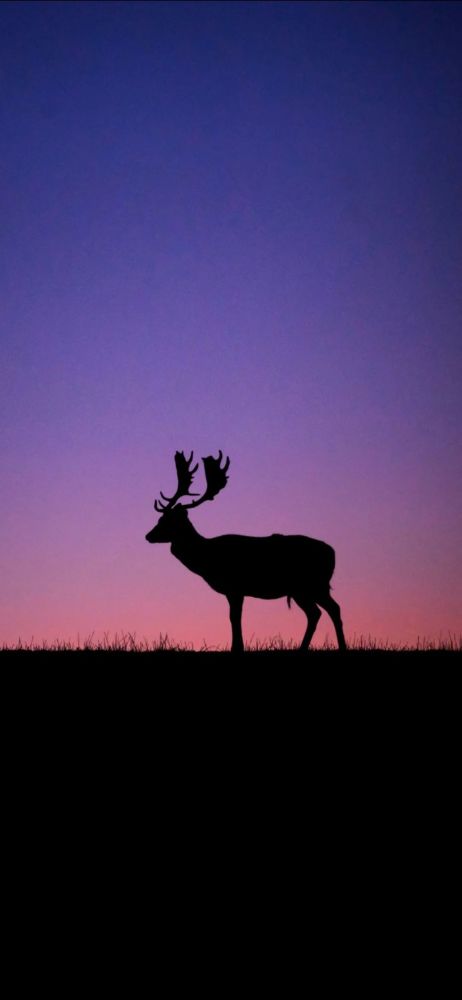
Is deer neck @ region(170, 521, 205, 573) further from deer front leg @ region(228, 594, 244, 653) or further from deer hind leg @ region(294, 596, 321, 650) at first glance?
deer hind leg @ region(294, 596, 321, 650)

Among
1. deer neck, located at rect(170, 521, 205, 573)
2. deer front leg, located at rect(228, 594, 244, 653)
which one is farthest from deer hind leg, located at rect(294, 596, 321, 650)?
deer neck, located at rect(170, 521, 205, 573)

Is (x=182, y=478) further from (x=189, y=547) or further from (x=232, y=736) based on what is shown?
(x=232, y=736)

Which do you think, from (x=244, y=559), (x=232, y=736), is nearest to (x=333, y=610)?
(x=244, y=559)

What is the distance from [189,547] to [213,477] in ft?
4.14

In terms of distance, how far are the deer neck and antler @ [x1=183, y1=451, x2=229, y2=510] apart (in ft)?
1.83

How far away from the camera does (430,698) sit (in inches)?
448

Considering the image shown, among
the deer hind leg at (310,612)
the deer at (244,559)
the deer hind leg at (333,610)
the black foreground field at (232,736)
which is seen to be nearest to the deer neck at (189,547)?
the deer at (244,559)

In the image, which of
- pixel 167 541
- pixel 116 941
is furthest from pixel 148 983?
pixel 167 541

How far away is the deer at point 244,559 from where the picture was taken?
1538 centimetres

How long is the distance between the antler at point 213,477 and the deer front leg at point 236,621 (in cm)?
187

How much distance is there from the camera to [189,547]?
15750 mm

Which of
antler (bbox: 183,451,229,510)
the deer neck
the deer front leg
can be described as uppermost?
antler (bbox: 183,451,229,510)

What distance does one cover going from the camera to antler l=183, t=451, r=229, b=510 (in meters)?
16.2

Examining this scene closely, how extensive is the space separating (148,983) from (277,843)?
1.92 m
